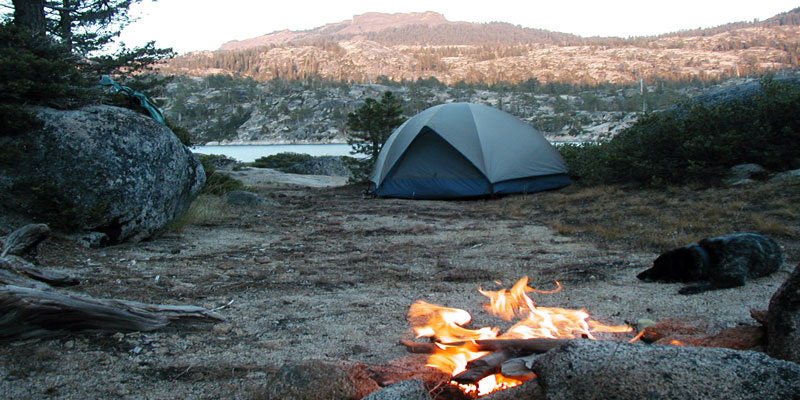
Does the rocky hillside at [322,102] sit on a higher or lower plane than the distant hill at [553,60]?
lower

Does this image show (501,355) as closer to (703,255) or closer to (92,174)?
(703,255)

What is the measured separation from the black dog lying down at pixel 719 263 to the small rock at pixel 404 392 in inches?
113

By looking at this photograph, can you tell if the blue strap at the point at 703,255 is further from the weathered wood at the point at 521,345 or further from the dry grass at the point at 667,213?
the weathered wood at the point at 521,345

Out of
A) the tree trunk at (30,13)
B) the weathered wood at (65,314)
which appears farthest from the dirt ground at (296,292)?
the tree trunk at (30,13)

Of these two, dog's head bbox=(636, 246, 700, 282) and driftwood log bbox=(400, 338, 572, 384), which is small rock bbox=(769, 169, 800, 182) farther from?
driftwood log bbox=(400, 338, 572, 384)

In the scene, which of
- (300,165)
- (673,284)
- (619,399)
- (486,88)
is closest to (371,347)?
(619,399)

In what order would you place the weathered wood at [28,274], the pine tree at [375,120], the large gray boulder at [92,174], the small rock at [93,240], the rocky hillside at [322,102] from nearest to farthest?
1. the weathered wood at [28,274]
2. the large gray boulder at [92,174]
3. the small rock at [93,240]
4. the pine tree at [375,120]
5. the rocky hillside at [322,102]

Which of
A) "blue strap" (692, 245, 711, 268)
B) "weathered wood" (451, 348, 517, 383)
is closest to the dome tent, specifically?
"blue strap" (692, 245, 711, 268)

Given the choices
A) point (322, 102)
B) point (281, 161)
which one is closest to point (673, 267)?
point (281, 161)

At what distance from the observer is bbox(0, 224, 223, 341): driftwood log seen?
2.63 meters

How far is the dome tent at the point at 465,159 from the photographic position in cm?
1171

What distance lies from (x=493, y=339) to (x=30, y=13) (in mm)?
9269

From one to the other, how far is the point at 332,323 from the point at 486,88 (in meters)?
101

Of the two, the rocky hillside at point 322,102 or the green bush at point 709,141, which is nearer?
the green bush at point 709,141
